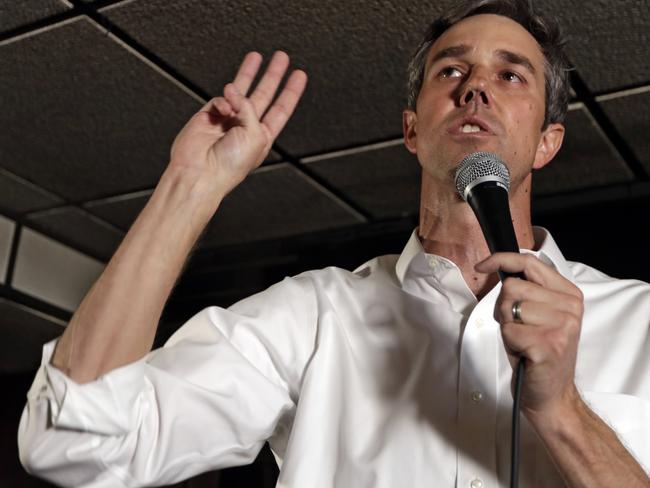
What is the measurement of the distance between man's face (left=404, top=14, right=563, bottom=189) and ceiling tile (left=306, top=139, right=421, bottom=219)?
123 centimetres

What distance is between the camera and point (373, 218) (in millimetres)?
3521

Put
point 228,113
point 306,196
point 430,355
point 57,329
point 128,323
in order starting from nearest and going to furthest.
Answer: point 128,323 → point 228,113 → point 430,355 → point 306,196 → point 57,329

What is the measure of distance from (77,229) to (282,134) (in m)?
1.16

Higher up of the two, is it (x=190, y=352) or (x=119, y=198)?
(x=119, y=198)

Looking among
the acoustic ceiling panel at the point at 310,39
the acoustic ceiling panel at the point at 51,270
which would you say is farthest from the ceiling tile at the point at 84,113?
the acoustic ceiling panel at the point at 51,270

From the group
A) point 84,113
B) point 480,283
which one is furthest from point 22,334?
point 480,283

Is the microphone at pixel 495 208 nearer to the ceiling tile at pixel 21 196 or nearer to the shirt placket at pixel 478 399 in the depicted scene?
the shirt placket at pixel 478 399

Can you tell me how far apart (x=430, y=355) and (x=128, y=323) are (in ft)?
1.57

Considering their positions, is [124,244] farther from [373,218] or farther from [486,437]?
[373,218]

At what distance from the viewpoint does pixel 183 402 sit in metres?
1.22

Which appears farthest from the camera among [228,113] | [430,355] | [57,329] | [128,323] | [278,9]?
[57,329]

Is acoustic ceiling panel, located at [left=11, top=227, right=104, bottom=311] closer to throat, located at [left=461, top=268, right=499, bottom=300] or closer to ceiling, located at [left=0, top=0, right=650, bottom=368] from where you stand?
ceiling, located at [left=0, top=0, right=650, bottom=368]

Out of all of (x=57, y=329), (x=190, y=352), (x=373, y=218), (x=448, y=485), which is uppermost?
(x=373, y=218)

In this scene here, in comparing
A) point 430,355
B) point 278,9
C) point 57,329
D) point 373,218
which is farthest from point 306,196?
point 430,355
